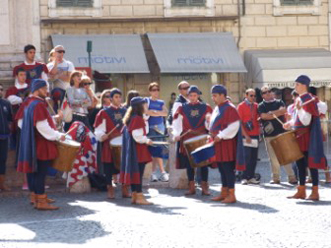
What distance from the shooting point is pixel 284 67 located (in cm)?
2917

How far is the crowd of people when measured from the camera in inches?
526

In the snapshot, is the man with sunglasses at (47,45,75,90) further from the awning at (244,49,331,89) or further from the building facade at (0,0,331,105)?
the awning at (244,49,331,89)

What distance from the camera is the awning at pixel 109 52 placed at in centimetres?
2780

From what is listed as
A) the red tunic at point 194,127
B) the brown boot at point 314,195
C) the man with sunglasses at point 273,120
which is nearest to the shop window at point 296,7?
the man with sunglasses at point 273,120

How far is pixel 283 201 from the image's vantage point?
44.8 feet

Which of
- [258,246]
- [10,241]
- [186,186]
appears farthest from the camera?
[186,186]

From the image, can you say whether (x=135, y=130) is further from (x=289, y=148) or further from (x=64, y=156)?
(x=289, y=148)

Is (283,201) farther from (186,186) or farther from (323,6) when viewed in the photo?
(323,6)

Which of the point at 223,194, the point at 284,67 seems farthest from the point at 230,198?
the point at 284,67

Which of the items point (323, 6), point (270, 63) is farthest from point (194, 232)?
point (323, 6)

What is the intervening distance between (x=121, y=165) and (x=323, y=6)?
1760 centimetres

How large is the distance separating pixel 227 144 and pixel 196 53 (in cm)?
1525

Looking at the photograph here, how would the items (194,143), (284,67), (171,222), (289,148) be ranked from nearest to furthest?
(171,222) → (289,148) → (194,143) → (284,67)

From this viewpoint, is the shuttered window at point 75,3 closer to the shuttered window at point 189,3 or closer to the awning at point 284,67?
the shuttered window at point 189,3
